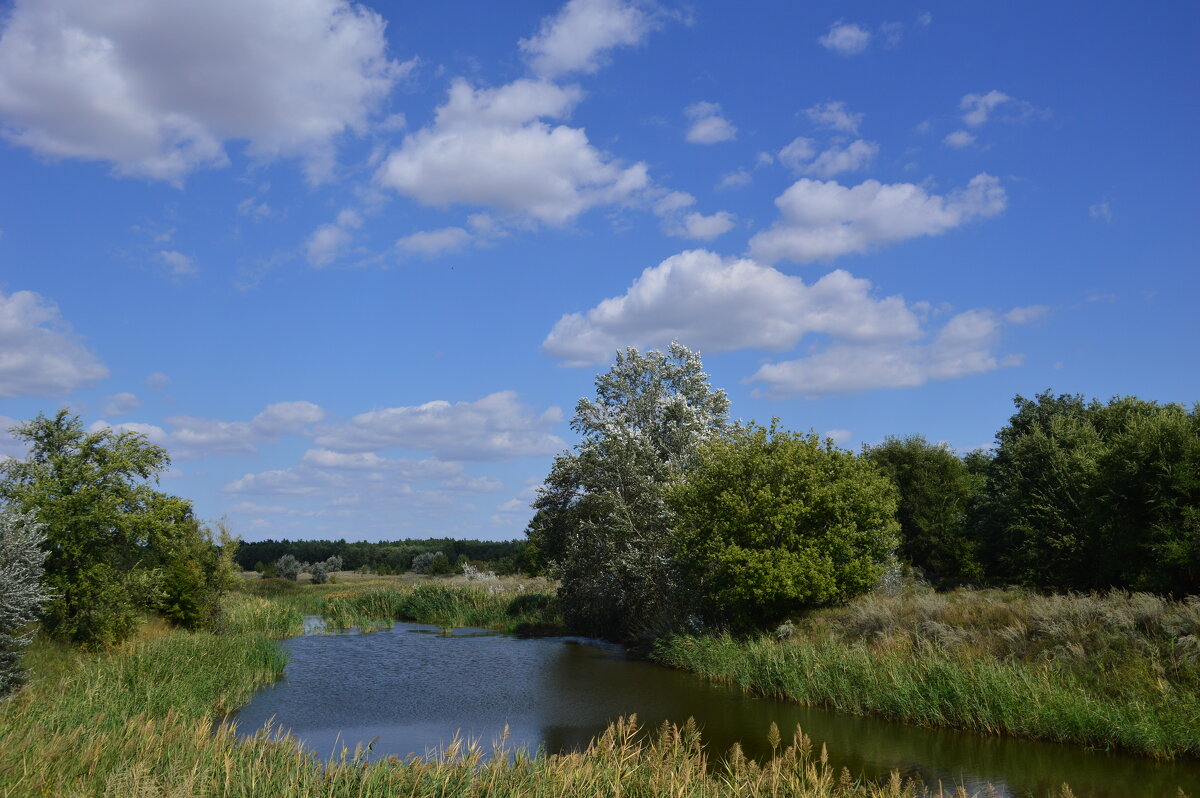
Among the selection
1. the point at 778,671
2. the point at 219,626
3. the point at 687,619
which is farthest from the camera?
the point at 219,626

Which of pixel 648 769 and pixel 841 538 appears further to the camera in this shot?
pixel 841 538

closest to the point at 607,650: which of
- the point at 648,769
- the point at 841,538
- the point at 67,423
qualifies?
the point at 841,538

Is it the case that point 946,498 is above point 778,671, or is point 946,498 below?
above

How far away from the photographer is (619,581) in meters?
37.0

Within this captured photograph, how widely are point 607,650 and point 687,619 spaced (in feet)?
18.5

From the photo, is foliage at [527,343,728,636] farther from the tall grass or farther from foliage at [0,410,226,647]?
the tall grass

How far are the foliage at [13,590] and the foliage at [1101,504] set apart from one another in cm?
2670

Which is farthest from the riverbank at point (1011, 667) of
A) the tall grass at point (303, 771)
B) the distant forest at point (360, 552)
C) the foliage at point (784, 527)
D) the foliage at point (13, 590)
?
the distant forest at point (360, 552)

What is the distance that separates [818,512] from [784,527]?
1.40 metres

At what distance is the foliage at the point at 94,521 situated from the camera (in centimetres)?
2244

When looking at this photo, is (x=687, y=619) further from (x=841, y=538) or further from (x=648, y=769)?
(x=648, y=769)

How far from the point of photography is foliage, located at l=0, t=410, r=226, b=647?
22438mm

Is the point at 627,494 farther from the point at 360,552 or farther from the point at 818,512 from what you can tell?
the point at 360,552

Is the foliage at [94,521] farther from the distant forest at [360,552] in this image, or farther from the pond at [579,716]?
the distant forest at [360,552]
